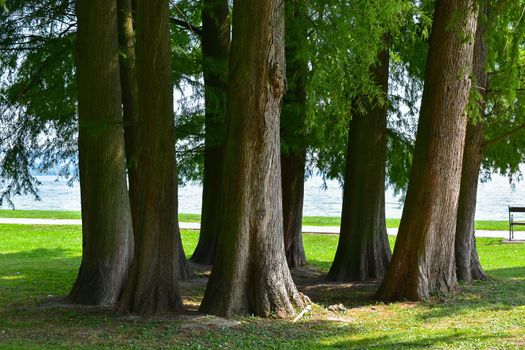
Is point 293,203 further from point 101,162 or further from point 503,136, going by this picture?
point 101,162

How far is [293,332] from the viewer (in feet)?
33.8

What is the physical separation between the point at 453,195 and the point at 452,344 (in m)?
4.34

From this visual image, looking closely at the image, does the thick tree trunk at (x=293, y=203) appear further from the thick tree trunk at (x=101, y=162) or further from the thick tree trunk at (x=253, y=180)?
the thick tree trunk at (x=253, y=180)

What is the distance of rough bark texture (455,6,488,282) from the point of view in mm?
15070

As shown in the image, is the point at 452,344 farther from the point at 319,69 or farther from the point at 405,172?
the point at 405,172

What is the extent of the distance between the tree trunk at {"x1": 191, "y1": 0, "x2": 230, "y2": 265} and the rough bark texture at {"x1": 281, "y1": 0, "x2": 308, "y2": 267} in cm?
131

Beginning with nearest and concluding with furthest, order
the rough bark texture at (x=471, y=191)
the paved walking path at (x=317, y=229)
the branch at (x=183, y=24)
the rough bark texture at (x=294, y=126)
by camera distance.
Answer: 1. the rough bark texture at (x=294, y=126)
2. the rough bark texture at (x=471, y=191)
3. the branch at (x=183, y=24)
4. the paved walking path at (x=317, y=229)

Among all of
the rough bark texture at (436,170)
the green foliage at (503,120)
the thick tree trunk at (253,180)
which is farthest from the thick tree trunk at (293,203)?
the thick tree trunk at (253,180)

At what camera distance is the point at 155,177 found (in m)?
11.6

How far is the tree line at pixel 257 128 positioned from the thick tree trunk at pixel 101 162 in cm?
2

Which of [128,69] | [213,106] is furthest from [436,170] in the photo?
[128,69]

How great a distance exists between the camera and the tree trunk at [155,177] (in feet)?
37.7

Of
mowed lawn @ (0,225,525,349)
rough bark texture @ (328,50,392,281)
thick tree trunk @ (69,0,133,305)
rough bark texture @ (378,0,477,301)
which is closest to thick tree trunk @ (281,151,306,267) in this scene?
rough bark texture @ (328,50,392,281)

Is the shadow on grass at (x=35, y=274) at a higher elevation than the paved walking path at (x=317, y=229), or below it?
below
